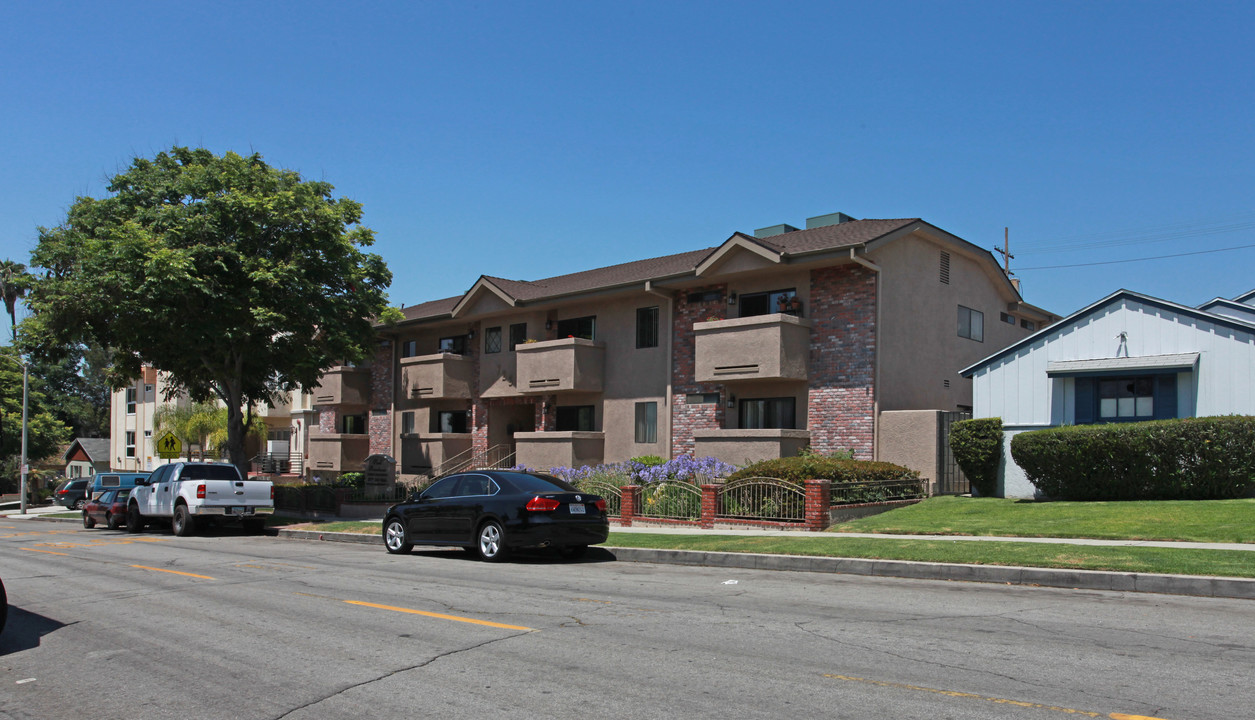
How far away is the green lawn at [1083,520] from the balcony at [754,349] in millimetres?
5850

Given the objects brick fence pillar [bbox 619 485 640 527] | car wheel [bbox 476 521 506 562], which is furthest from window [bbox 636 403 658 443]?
car wheel [bbox 476 521 506 562]

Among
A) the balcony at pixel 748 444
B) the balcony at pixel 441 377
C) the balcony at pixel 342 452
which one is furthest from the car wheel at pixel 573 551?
the balcony at pixel 342 452

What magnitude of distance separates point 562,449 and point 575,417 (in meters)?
2.15

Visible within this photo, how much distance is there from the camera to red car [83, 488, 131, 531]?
26750 millimetres

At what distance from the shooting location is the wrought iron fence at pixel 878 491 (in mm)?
19484

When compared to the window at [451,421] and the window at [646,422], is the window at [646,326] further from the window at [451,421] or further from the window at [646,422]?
the window at [451,421]

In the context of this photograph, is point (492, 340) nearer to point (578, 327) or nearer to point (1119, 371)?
point (578, 327)

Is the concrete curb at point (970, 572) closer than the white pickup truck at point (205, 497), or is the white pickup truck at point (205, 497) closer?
the concrete curb at point (970, 572)

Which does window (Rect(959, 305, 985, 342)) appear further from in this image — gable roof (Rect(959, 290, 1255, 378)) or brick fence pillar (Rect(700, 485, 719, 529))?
brick fence pillar (Rect(700, 485, 719, 529))

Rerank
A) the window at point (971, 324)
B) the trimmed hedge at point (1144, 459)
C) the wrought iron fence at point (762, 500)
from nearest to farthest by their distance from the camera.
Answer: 1. the trimmed hedge at point (1144, 459)
2. the wrought iron fence at point (762, 500)
3. the window at point (971, 324)

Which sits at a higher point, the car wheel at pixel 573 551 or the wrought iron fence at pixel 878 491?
the wrought iron fence at pixel 878 491

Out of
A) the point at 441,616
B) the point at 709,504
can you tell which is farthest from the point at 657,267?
the point at 441,616

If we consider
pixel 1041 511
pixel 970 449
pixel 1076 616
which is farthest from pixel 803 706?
pixel 970 449

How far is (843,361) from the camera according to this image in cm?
2450
